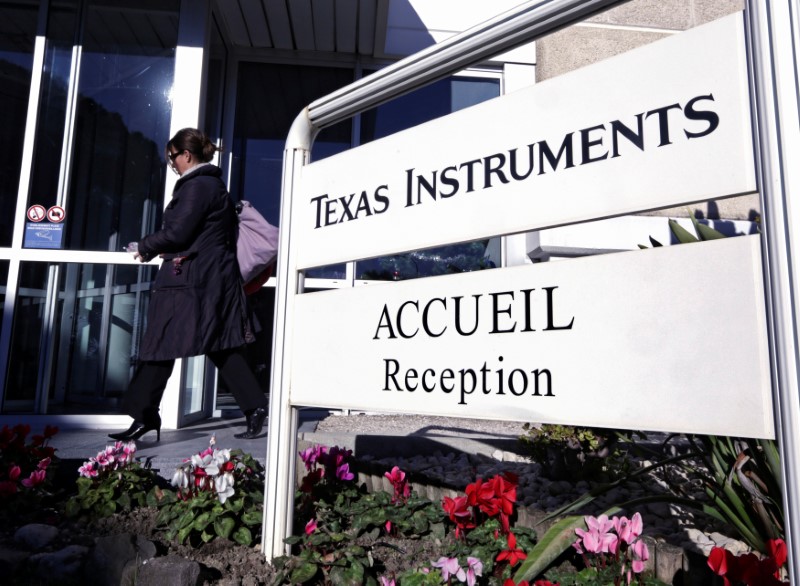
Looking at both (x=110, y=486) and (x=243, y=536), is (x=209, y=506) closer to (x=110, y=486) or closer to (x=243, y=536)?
(x=243, y=536)

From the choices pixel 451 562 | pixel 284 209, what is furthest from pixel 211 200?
pixel 451 562

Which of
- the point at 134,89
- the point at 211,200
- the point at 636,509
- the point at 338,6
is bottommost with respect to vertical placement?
the point at 636,509

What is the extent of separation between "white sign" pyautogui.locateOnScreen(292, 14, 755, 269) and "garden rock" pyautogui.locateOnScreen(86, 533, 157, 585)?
2.81ft

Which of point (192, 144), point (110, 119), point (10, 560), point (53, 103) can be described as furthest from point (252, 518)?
point (53, 103)

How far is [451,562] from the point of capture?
4.28 feet

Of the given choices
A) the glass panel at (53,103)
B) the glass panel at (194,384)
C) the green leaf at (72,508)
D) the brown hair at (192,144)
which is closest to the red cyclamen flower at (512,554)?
the green leaf at (72,508)

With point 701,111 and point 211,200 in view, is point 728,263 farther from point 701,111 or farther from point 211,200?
point 211,200

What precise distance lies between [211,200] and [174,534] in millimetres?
1666

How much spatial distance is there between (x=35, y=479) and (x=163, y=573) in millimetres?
896

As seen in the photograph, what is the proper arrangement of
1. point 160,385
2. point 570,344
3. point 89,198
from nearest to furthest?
1. point 570,344
2. point 160,385
3. point 89,198

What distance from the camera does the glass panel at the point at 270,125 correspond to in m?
5.80

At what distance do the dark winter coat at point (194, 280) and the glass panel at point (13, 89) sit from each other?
2.52m

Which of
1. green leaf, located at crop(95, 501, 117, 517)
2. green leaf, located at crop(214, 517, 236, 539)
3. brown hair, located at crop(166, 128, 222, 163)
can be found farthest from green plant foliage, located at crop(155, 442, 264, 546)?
brown hair, located at crop(166, 128, 222, 163)

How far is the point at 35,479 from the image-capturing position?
1.98 metres
